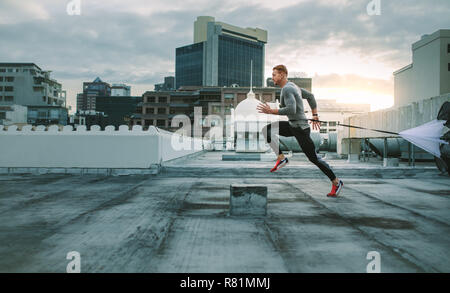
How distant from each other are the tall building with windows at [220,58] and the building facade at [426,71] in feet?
360

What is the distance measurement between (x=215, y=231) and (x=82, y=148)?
842cm

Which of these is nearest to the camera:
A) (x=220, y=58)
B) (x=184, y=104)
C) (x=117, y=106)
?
(x=184, y=104)

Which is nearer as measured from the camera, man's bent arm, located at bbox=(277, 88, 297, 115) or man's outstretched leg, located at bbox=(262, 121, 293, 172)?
man's bent arm, located at bbox=(277, 88, 297, 115)

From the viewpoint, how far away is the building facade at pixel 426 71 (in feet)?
177

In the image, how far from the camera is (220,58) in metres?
168

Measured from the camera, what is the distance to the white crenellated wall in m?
10.7

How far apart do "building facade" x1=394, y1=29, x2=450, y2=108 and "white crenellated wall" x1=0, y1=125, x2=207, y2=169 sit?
55358 millimetres

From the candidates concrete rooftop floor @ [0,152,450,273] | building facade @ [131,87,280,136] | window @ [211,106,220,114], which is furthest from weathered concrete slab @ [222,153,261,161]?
window @ [211,106,220,114]

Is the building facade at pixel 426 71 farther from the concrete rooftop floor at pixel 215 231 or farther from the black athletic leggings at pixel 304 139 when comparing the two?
the concrete rooftop floor at pixel 215 231

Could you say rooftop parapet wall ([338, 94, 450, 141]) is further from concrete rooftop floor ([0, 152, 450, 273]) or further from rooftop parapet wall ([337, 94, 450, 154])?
concrete rooftop floor ([0, 152, 450, 273])

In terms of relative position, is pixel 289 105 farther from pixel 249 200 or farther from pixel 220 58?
pixel 220 58

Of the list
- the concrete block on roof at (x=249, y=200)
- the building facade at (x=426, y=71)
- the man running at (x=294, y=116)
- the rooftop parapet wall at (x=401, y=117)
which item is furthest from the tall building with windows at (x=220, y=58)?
the concrete block on roof at (x=249, y=200)

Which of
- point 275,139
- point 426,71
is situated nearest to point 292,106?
point 275,139

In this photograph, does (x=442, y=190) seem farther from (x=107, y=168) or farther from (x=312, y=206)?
(x=107, y=168)
